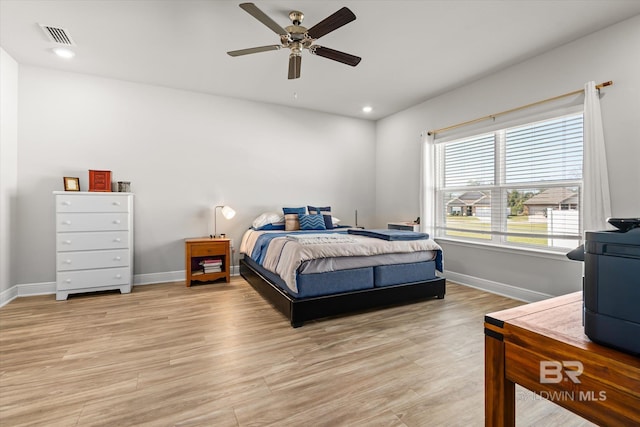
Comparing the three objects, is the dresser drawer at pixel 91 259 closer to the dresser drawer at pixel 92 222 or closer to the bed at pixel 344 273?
the dresser drawer at pixel 92 222

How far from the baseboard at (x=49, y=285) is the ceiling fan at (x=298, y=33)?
3.16 metres

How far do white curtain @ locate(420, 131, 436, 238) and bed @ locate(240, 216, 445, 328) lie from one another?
1153 mm

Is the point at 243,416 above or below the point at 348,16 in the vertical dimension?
below

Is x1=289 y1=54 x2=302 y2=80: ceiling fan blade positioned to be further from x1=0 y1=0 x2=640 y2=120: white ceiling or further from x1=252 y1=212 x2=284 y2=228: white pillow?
x1=252 y1=212 x2=284 y2=228: white pillow

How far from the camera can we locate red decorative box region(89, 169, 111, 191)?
3697 mm

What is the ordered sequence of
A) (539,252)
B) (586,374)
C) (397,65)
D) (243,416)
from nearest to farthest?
(586,374) → (243,416) → (539,252) → (397,65)

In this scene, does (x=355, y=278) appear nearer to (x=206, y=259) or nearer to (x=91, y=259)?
(x=206, y=259)

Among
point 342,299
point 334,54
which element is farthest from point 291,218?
point 334,54

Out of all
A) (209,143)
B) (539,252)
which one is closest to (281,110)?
(209,143)

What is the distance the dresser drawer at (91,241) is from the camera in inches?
134

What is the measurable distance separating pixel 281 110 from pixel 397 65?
7.11 ft

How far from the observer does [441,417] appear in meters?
1.54

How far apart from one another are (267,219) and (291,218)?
367 millimetres

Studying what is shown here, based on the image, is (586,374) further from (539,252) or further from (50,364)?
(539,252)
